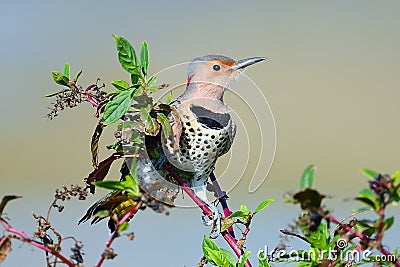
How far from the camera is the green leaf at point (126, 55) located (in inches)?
19.5

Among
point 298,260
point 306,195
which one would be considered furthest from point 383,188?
point 298,260

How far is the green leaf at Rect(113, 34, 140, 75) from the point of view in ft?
1.62

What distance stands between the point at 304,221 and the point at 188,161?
1.29 feet

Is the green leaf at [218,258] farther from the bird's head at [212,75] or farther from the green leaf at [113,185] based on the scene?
the bird's head at [212,75]

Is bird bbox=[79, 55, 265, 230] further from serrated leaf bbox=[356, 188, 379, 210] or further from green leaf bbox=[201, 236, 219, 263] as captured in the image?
serrated leaf bbox=[356, 188, 379, 210]

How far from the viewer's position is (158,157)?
60 cm

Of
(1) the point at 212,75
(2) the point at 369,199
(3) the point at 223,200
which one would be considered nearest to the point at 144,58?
(3) the point at 223,200

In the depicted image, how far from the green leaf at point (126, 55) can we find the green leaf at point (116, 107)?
0.03m

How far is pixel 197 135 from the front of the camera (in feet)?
2.65

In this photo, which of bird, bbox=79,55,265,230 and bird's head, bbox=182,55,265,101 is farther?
bird's head, bbox=182,55,265,101

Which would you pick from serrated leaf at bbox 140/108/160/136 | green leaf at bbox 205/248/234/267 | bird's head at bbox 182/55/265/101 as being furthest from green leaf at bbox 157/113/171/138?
bird's head at bbox 182/55/265/101

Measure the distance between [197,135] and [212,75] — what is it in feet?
0.64

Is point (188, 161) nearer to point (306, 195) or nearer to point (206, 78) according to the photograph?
point (206, 78)

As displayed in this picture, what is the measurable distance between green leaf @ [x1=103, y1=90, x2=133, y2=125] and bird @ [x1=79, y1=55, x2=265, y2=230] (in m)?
0.04
